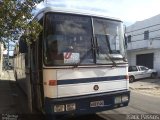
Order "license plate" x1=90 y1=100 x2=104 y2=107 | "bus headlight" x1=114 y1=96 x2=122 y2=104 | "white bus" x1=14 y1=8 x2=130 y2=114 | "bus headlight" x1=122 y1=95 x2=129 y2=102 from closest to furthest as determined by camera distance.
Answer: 1. "white bus" x1=14 y1=8 x2=130 y2=114
2. "license plate" x1=90 y1=100 x2=104 y2=107
3. "bus headlight" x1=114 y1=96 x2=122 y2=104
4. "bus headlight" x1=122 y1=95 x2=129 y2=102

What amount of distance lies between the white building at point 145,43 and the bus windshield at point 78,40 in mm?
25739

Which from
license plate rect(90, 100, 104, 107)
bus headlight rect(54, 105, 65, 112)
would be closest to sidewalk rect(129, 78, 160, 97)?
license plate rect(90, 100, 104, 107)

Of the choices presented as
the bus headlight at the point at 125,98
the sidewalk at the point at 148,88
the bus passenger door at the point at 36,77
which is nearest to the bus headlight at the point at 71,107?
the bus passenger door at the point at 36,77

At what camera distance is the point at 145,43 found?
36844mm

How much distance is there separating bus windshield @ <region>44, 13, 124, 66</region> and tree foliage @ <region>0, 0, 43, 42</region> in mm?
463

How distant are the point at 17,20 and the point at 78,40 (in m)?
1.66

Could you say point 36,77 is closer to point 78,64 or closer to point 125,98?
point 78,64

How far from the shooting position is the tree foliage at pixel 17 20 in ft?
27.6

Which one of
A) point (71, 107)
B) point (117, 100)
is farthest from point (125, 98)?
point (71, 107)

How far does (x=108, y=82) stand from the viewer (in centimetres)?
912

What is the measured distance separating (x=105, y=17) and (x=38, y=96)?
2.88 m

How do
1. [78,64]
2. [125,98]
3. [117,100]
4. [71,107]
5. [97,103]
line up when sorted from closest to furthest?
[71,107] → [78,64] → [97,103] → [117,100] → [125,98]

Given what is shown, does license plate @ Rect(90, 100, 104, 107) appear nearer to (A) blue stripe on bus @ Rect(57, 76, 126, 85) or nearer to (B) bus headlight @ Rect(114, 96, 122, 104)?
(B) bus headlight @ Rect(114, 96, 122, 104)

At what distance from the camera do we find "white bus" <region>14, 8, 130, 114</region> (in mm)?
8305
